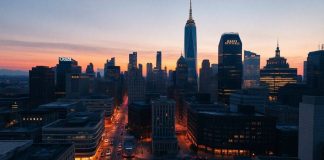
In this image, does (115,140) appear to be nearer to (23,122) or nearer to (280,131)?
(23,122)

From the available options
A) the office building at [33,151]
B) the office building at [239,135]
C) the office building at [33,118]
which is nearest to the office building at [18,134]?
the office building at [33,118]

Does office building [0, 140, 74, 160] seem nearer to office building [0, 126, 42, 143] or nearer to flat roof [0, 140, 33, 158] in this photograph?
flat roof [0, 140, 33, 158]

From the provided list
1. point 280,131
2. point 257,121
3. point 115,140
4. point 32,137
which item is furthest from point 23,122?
point 280,131

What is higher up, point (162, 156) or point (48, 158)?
point (48, 158)

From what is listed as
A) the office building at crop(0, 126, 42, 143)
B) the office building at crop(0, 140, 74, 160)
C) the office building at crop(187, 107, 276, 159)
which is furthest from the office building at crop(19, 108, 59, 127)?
the office building at crop(187, 107, 276, 159)

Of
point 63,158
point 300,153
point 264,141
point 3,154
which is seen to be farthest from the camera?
point 264,141
